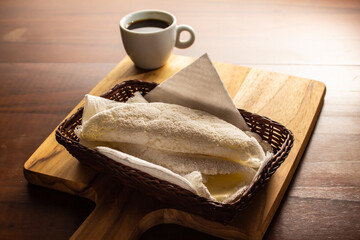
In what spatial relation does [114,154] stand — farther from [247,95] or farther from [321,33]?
[321,33]

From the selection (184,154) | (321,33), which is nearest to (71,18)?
(321,33)

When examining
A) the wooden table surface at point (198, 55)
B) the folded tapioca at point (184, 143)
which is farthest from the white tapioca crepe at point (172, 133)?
the wooden table surface at point (198, 55)

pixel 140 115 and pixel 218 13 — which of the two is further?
pixel 218 13

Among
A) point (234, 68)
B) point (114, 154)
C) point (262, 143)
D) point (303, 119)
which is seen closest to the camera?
point (114, 154)

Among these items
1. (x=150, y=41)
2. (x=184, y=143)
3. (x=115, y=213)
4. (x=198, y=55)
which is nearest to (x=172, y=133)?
(x=184, y=143)

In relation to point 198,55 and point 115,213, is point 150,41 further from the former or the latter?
point 115,213

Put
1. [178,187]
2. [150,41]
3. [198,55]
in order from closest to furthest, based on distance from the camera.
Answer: [178,187]
[150,41]
[198,55]
